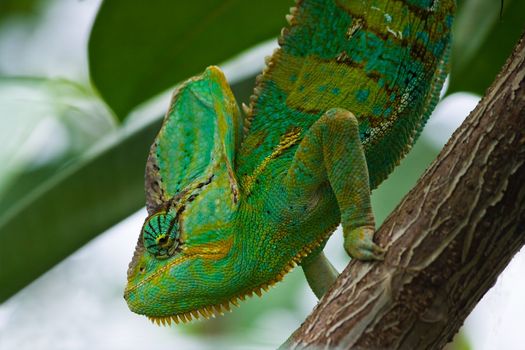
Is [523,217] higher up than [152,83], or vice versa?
[523,217]

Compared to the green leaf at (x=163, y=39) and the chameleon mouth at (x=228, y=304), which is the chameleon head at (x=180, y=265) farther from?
the green leaf at (x=163, y=39)

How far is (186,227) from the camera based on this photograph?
1.98 metres

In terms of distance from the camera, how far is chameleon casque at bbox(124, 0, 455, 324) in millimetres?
1892

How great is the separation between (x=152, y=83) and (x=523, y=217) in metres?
1.24

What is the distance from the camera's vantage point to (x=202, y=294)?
1975 millimetres

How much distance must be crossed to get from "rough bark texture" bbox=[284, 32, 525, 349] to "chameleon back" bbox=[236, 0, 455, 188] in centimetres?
43

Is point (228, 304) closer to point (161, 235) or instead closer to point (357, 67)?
point (161, 235)

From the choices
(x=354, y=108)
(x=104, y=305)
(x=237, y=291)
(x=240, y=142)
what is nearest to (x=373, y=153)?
(x=354, y=108)

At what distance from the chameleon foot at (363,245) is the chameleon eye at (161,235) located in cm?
50

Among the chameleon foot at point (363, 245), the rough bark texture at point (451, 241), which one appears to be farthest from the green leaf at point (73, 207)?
the rough bark texture at point (451, 241)

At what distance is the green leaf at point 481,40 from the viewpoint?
6.91ft

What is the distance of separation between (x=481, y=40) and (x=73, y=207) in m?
1.22

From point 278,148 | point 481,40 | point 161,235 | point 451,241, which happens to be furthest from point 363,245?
point 481,40

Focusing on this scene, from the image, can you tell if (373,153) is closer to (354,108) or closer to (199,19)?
(354,108)
